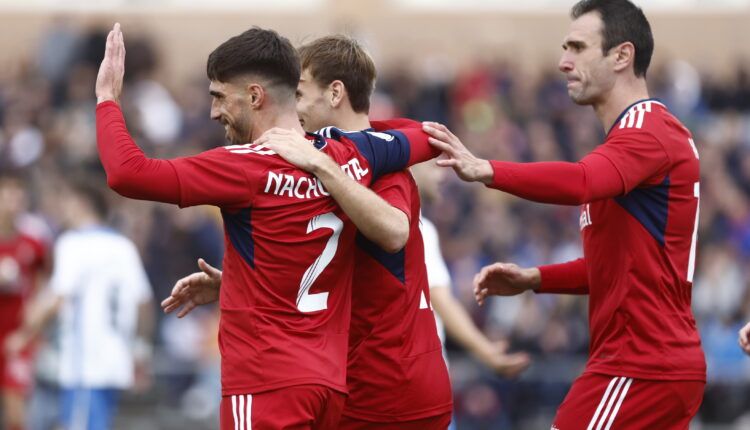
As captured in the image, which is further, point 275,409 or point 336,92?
point 336,92

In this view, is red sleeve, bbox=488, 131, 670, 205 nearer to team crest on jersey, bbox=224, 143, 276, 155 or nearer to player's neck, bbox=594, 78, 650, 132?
player's neck, bbox=594, 78, 650, 132

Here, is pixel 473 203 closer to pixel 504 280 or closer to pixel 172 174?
pixel 504 280

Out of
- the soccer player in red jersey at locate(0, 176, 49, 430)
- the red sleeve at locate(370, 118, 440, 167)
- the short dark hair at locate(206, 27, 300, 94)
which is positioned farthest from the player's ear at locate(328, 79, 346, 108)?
the soccer player in red jersey at locate(0, 176, 49, 430)

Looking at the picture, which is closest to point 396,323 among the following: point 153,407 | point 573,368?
point 573,368

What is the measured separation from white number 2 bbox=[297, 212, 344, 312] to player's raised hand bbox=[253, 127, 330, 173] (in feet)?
0.77

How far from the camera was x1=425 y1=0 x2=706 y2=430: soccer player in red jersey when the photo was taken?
6141 mm

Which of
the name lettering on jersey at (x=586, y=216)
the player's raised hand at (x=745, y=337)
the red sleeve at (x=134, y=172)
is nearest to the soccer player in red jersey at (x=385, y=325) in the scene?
the name lettering on jersey at (x=586, y=216)

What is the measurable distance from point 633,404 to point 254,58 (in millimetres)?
2300

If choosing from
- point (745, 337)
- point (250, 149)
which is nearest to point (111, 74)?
point (250, 149)

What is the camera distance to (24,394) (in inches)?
523

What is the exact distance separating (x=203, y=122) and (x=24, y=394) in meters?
5.92

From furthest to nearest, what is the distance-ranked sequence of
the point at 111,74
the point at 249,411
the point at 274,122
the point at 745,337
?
the point at 745,337 → the point at 274,122 → the point at 111,74 → the point at 249,411

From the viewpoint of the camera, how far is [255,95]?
233 inches

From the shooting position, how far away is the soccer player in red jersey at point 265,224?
566 centimetres
